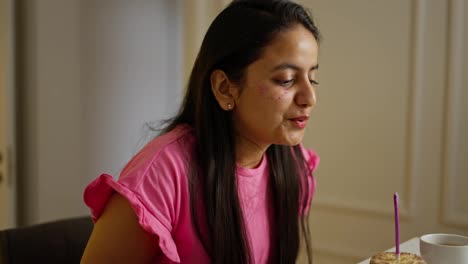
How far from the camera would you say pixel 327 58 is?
2146mm

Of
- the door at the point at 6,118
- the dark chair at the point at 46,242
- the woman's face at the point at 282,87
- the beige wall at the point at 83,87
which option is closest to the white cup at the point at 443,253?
the woman's face at the point at 282,87

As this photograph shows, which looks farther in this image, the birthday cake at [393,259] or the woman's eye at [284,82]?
the woman's eye at [284,82]

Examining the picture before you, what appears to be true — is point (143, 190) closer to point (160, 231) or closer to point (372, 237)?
point (160, 231)

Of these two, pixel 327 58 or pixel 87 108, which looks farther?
pixel 87 108

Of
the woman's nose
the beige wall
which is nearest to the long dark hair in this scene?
the woman's nose

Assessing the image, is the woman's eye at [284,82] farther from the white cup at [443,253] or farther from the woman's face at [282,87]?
the white cup at [443,253]

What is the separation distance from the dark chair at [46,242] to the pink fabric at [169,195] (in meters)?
0.23

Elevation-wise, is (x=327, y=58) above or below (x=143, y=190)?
above

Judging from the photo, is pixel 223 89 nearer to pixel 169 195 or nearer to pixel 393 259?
pixel 169 195

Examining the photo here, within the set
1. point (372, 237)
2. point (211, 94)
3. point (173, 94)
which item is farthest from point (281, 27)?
point (173, 94)

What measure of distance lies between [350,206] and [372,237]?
0.14 m

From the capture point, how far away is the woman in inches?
40.7

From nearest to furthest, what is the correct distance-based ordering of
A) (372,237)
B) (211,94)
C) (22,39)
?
(211,94)
(372,237)
(22,39)

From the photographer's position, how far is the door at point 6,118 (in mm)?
2271
